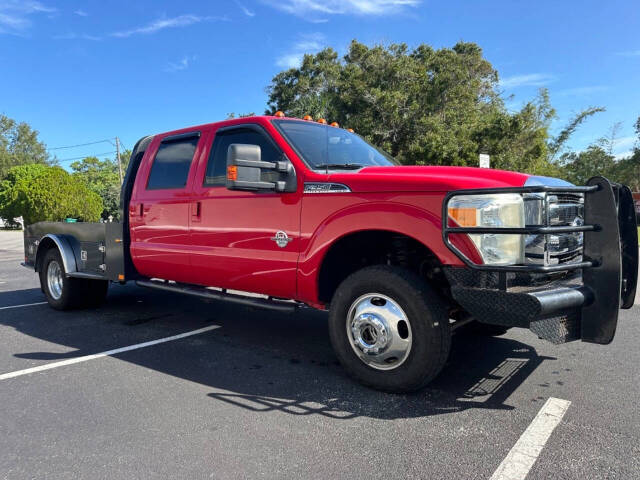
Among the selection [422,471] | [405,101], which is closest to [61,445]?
[422,471]

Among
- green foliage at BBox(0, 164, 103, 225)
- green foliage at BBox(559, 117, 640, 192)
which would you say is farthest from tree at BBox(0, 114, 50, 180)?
green foliage at BBox(559, 117, 640, 192)

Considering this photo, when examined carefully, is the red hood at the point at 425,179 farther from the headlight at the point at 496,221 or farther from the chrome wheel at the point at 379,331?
the chrome wheel at the point at 379,331

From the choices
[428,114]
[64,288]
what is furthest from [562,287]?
[428,114]

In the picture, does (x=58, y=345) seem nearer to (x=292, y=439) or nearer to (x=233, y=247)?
(x=233, y=247)

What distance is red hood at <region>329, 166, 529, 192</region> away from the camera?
10.0ft

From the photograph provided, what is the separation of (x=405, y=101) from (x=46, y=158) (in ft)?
257

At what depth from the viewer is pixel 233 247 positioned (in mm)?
4281

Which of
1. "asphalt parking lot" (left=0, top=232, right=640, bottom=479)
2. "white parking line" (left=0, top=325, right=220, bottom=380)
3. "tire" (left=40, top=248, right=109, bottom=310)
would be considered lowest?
"white parking line" (left=0, top=325, right=220, bottom=380)

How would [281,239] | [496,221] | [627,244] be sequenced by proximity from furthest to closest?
[281,239] < [627,244] < [496,221]

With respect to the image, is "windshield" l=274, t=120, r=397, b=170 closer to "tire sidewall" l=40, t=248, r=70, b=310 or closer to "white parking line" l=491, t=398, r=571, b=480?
"white parking line" l=491, t=398, r=571, b=480

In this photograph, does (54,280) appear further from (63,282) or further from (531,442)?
(531,442)

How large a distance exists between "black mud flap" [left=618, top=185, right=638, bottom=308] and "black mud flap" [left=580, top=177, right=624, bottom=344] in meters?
0.64

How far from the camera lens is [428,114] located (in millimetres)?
21641

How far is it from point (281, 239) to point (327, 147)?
95 centimetres
